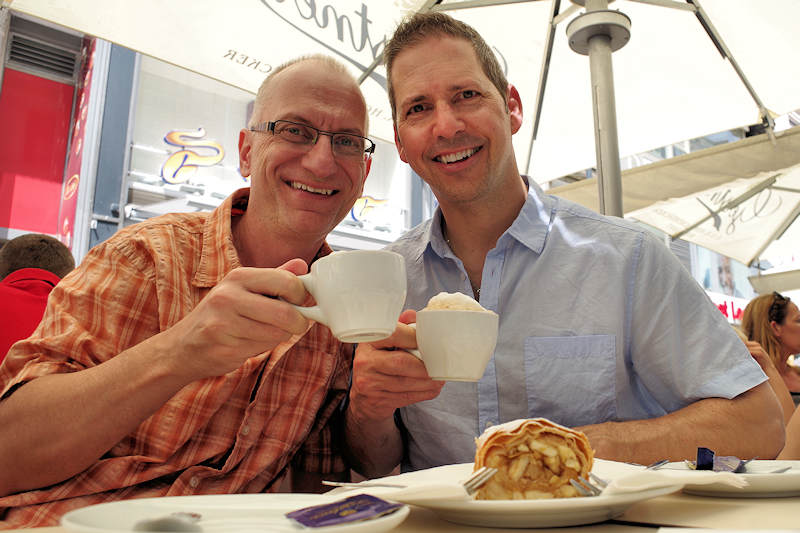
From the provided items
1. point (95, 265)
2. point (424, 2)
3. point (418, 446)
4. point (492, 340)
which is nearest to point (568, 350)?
point (418, 446)

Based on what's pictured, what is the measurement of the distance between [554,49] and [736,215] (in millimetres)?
2691

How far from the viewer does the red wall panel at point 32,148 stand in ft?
20.9

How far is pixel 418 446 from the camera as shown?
5.40 ft

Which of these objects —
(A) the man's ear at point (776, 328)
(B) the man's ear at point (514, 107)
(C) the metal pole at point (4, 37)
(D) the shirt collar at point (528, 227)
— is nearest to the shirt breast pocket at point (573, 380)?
(D) the shirt collar at point (528, 227)

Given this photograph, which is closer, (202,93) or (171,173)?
(171,173)

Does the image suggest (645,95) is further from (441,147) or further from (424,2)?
(441,147)

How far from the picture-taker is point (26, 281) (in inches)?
117

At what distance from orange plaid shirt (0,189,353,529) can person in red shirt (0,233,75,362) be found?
159 cm

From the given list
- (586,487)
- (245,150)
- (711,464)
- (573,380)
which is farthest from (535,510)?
(245,150)

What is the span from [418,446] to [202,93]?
279 inches

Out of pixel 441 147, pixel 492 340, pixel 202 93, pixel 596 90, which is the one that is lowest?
pixel 492 340

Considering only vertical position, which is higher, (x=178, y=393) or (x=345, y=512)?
(x=178, y=393)

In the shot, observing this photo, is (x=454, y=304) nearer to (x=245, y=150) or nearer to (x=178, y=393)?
(x=178, y=393)

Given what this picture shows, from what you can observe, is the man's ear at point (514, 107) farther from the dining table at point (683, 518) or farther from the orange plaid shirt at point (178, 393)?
the dining table at point (683, 518)
